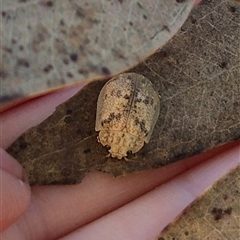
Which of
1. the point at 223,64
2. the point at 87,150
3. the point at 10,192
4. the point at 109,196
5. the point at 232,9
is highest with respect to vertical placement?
the point at 232,9

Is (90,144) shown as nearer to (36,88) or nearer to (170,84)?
(170,84)

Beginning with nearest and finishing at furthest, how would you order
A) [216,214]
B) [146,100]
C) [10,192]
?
[10,192]
[216,214]
[146,100]

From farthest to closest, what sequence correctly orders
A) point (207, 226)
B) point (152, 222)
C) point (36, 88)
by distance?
point (152, 222) → point (207, 226) → point (36, 88)

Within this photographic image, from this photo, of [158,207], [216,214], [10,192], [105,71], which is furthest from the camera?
[158,207]

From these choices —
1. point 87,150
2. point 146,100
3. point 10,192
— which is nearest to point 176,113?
point 146,100

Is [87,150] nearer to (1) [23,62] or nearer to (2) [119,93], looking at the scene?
(2) [119,93]

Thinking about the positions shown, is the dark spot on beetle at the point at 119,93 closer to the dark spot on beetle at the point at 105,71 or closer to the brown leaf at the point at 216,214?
the brown leaf at the point at 216,214

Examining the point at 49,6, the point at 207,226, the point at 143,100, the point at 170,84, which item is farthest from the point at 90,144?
the point at 49,6
